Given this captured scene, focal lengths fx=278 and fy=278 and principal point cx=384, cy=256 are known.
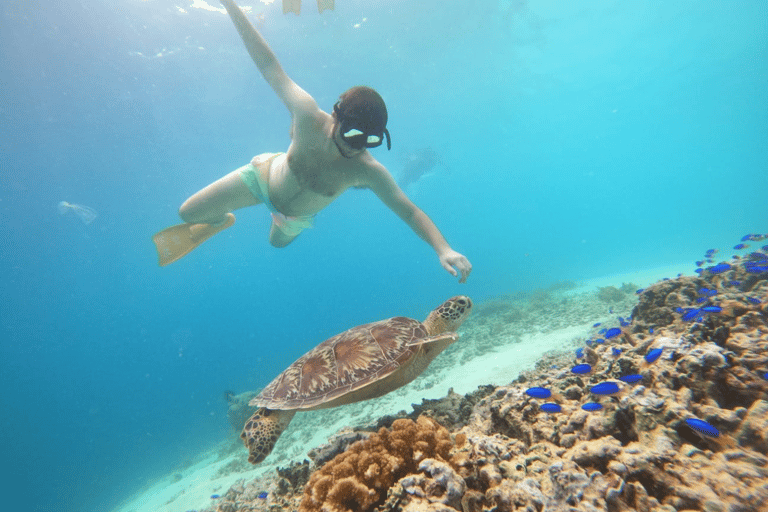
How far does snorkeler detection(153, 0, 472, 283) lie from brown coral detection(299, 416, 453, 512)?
1600mm

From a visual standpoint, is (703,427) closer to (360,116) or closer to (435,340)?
(435,340)

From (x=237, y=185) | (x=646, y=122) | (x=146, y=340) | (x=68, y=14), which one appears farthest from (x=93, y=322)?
(x=646, y=122)

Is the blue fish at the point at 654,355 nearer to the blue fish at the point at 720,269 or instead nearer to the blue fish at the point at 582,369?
the blue fish at the point at 582,369

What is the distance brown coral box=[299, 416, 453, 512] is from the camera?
1629 millimetres

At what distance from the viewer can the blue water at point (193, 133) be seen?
53.6 feet

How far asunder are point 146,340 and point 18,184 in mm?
60871

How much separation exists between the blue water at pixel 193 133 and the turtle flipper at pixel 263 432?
1871cm

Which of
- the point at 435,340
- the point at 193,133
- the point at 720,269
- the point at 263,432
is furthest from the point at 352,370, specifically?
the point at 193,133

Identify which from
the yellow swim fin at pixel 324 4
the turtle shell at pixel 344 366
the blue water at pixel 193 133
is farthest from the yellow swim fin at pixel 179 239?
the blue water at pixel 193 133

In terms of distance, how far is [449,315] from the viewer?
3625 mm

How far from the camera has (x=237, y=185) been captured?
430cm

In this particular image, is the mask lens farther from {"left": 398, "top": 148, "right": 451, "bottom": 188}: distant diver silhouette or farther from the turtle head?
{"left": 398, "top": 148, "right": 451, "bottom": 188}: distant diver silhouette

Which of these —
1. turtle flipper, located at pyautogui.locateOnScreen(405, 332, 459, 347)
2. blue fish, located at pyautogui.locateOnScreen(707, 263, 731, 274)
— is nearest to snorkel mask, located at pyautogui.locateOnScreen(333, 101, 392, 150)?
turtle flipper, located at pyautogui.locateOnScreen(405, 332, 459, 347)

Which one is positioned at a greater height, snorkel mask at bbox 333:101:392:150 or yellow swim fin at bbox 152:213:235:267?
snorkel mask at bbox 333:101:392:150
